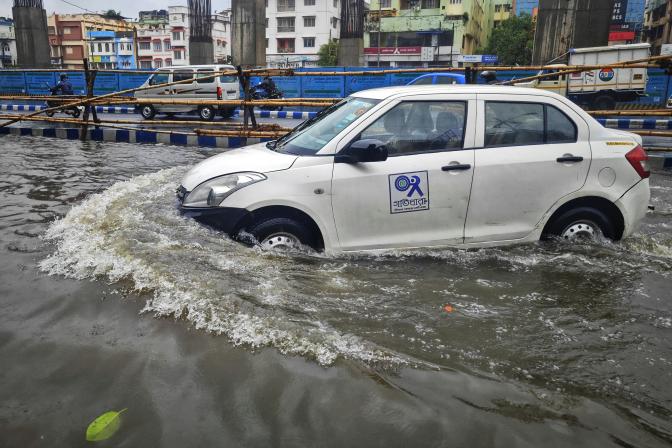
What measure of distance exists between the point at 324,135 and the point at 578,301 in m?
2.40

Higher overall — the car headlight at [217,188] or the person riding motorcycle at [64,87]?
the person riding motorcycle at [64,87]

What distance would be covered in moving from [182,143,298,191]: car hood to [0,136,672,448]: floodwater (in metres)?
0.45

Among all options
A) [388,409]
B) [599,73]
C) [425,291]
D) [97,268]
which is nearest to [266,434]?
[388,409]

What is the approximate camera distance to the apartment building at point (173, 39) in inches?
3246

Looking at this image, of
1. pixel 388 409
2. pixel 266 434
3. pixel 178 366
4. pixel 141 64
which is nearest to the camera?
pixel 266 434

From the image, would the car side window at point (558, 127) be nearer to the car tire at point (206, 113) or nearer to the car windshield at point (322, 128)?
the car windshield at point (322, 128)

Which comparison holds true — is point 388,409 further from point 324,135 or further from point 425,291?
point 324,135

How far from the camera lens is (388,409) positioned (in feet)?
8.38

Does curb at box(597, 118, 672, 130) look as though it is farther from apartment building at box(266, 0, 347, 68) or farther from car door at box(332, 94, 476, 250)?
apartment building at box(266, 0, 347, 68)

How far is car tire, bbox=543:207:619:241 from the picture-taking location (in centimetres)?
478

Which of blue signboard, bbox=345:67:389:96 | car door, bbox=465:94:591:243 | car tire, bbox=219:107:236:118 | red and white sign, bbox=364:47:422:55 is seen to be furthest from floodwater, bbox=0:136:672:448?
red and white sign, bbox=364:47:422:55

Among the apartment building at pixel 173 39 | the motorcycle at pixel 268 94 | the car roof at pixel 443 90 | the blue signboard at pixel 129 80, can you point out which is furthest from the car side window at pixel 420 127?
the apartment building at pixel 173 39

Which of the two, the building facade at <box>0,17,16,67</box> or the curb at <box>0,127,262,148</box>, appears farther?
the building facade at <box>0,17,16,67</box>

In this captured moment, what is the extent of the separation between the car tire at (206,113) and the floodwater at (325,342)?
13333 mm
